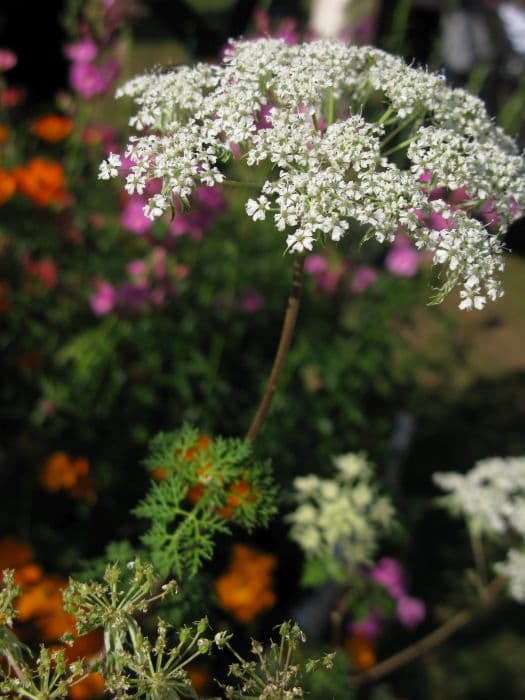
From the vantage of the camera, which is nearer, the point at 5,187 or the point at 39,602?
the point at 39,602

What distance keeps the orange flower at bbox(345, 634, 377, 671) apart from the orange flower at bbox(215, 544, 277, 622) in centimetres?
47

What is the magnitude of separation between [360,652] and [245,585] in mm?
644

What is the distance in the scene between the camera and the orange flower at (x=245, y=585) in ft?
7.50

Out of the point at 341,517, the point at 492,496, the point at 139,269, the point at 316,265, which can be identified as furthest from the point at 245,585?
the point at 316,265

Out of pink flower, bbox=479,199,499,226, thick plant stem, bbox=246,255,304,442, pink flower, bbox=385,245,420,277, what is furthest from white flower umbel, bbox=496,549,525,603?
pink flower, bbox=385,245,420,277

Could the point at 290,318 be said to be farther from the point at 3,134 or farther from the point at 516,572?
the point at 3,134

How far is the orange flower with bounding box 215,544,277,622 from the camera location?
2.29 metres

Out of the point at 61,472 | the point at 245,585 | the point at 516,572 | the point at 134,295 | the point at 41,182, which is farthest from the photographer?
the point at 41,182

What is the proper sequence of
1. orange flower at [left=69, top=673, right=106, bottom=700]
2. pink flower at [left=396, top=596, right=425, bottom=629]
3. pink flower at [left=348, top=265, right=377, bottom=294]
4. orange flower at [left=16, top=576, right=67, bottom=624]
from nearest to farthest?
orange flower at [left=69, top=673, right=106, bottom=700] → orange flower at [left=16, top=576, right=67, bottom=624] → pink flower at [left=396, top=596, right=425, bottom=629] → pink flower at [left=348, top=265, right=377, bottom=294]

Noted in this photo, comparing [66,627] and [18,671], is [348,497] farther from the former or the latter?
[18,671]

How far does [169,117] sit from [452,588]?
9.52 ft

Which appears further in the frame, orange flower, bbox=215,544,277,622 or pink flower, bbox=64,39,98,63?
pink flower, bbox=64,39,98,63

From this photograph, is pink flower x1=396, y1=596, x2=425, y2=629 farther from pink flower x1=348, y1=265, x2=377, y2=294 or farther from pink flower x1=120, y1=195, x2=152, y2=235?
pink flower x1=120, y1=195, x2=152, y2=235

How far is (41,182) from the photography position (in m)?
3.13
